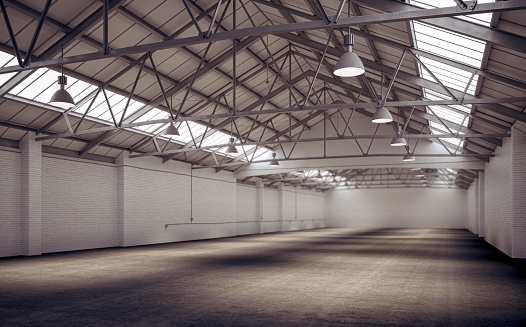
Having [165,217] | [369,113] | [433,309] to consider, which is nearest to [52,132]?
[165,217]

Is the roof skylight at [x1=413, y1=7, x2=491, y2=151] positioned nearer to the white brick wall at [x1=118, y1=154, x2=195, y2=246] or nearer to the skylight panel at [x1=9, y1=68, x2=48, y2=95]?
the skylight panel at [x1=9, y1=68, x2=48, y2=95]

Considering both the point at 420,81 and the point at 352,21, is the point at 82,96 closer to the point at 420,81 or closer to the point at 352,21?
the point at 420,81

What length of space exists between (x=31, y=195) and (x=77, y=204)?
3.79 m

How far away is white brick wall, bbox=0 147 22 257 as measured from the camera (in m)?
23.5

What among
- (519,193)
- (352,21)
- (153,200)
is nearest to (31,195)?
(153,200)

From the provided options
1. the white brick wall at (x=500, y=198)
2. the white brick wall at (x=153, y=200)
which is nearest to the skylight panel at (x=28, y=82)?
the white brick wall at (x=153, y=200)

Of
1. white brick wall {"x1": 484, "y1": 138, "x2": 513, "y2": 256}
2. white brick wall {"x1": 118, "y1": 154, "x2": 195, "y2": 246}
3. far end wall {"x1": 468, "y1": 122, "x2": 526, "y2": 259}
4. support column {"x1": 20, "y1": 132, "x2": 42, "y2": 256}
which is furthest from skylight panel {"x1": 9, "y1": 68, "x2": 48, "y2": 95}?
white brick wall {"x1": 484, "y1": 138, "x2": 513, "y2": 256}

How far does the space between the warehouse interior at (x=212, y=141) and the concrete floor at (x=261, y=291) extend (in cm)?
10

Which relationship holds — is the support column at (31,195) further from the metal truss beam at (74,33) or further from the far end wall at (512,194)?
the far end wall at (512,194)

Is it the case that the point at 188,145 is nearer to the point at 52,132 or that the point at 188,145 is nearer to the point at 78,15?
the point at 52,132

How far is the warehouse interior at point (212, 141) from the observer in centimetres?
1166

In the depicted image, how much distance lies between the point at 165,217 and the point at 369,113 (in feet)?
62.5

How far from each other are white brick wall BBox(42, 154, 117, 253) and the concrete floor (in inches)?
143

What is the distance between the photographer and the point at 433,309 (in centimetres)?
1123
